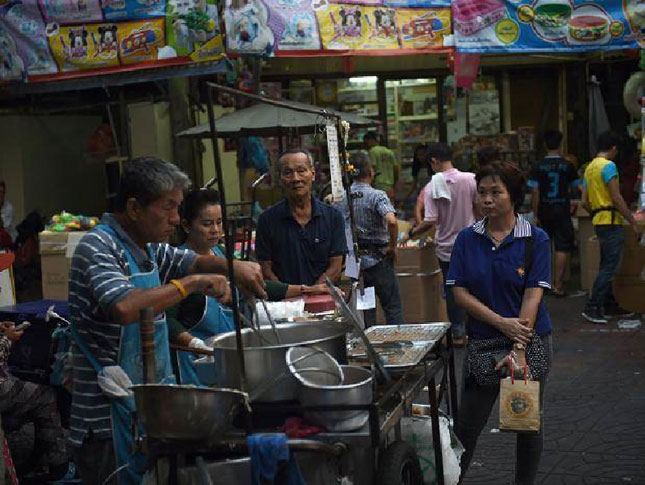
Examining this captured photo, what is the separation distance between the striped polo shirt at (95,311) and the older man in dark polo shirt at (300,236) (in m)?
2.54

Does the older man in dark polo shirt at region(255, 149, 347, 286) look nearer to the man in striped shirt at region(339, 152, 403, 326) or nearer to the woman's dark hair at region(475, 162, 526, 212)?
the woman's dark hair at region(475, 162, 526, 212)

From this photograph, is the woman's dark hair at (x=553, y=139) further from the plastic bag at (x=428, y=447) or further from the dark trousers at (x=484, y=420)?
the plastic bag at (x=428, y=447)

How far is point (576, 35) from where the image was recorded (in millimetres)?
10727

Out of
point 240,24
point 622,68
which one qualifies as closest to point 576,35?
point 240,24

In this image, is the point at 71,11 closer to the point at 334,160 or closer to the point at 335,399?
the point at 334,160

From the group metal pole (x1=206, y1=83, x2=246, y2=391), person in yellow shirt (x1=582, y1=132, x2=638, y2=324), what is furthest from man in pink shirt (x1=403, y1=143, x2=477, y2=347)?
metal pole (x1=206, y1=83, x2=246, y2=391)

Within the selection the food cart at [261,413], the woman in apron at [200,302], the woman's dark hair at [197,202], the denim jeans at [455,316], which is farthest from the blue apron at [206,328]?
the denim jeans at [455,316]

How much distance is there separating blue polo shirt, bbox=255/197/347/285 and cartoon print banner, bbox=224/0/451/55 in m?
3.93

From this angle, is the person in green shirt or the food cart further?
the person in green shirt

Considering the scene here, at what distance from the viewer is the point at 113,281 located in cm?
349

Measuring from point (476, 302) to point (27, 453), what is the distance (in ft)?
9.64

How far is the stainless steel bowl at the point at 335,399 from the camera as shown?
3.39 m

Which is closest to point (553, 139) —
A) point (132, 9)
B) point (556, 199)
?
point (556, 199)

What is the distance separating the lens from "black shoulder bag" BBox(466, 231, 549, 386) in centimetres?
473
